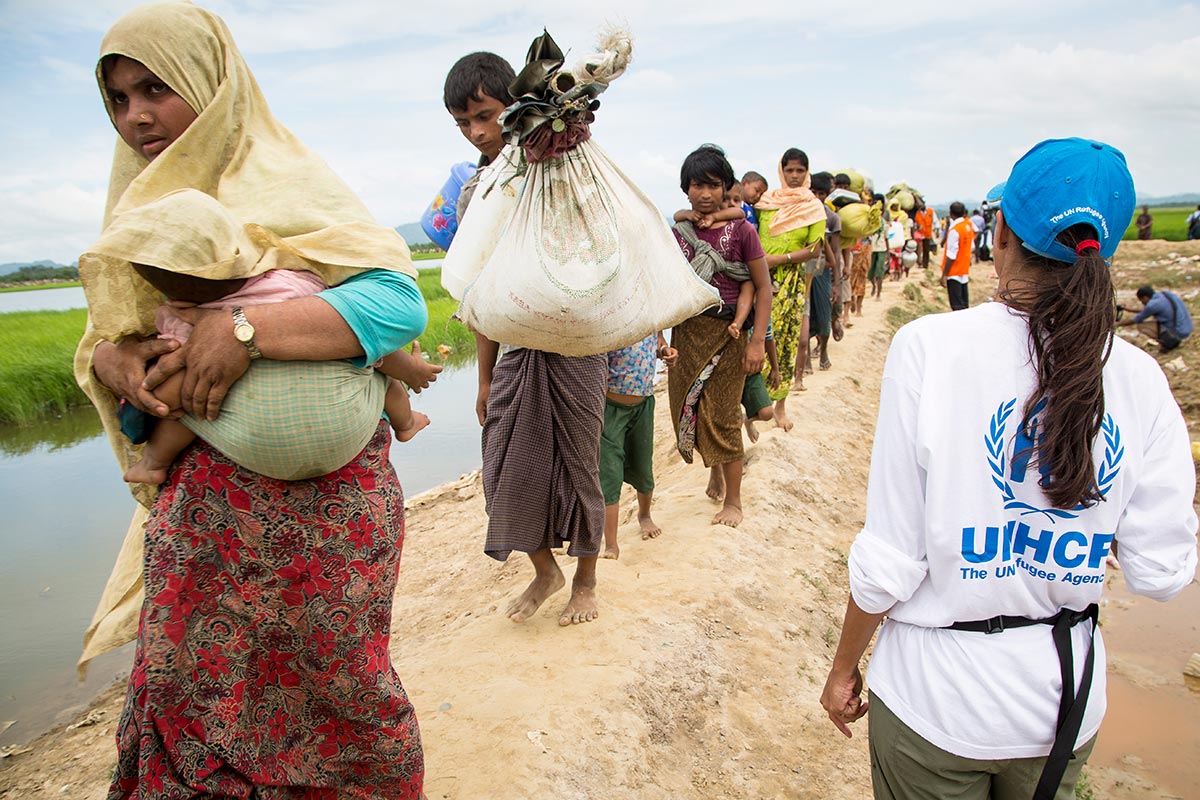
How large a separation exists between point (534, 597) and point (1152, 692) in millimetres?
2989

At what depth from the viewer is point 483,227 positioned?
8.77 feet

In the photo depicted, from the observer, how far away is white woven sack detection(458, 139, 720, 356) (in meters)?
2.38

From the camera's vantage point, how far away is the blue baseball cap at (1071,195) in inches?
52.3

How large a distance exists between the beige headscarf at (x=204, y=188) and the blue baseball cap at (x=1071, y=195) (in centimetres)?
121

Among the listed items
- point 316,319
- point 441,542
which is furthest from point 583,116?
point 441,542

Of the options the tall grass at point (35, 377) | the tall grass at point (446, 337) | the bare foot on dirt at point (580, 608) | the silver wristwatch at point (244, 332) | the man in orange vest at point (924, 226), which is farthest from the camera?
the man in orange vest at point (924, 226)

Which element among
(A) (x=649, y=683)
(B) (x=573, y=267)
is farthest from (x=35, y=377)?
(B) (x=573, y=267)

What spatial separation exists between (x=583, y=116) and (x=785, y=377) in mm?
4369

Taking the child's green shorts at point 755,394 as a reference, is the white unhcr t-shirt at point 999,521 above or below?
above

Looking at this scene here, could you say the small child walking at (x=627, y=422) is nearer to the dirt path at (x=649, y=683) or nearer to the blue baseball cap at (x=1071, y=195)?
the dirt path at (x=649, y=683)

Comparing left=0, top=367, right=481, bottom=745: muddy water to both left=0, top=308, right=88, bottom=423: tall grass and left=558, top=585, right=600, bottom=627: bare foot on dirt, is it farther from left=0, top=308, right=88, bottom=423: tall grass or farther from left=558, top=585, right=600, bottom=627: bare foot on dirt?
left=558, top=585, right=600, bottom=627: bare foot on dirt

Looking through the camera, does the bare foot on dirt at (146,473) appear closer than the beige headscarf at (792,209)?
Yes

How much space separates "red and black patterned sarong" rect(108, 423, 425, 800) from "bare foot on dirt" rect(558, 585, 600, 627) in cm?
147

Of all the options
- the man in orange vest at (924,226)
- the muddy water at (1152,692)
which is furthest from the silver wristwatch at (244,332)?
the man in orange vest at (924,226)
